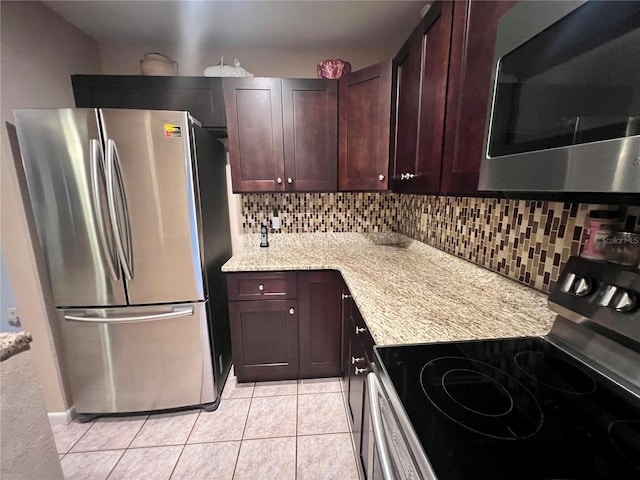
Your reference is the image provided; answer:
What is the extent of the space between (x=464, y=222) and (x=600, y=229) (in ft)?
2.34

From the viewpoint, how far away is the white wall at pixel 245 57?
2.01 meters

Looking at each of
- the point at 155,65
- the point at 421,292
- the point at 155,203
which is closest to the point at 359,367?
the point at 421,292

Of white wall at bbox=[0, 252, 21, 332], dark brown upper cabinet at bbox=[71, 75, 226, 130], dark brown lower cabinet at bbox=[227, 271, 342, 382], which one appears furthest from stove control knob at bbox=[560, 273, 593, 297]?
white wall at bbox=[0, 252, 21, 332]

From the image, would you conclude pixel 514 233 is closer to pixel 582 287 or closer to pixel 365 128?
pixel 582 287

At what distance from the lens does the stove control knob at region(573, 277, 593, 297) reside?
700 mm

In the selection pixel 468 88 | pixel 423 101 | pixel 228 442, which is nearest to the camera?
pixel 468 88

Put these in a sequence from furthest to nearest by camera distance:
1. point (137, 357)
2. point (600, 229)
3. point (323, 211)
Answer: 1. point (323, 211)
2. point (137, 357)
3. point (600, 229)

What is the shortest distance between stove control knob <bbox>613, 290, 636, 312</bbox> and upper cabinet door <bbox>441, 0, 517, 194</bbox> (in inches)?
18.4

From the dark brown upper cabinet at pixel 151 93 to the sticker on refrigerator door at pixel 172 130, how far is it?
0.50 metres

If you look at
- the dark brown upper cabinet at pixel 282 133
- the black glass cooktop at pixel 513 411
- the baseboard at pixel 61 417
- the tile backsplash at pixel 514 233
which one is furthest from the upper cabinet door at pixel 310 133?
the baseboard at pixel 61 417

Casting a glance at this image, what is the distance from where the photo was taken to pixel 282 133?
6.00ft

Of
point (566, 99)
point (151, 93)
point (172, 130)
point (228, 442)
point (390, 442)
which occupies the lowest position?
point (228, 442)

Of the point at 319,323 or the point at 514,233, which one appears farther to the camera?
the point at 319,323

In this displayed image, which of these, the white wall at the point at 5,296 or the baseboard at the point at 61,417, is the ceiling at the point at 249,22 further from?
the baseboard at the point at 61,417
